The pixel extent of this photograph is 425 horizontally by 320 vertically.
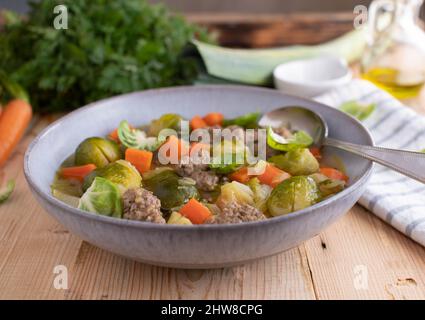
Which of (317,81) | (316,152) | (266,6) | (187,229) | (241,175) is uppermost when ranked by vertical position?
(187,229)

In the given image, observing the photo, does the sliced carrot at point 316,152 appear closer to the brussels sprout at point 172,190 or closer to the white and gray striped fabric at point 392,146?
the white and gray striped fabric at point 392,146

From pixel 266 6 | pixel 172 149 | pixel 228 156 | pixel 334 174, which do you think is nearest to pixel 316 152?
pixel 334 174

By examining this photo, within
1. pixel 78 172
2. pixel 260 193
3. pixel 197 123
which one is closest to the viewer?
pixel 260 193

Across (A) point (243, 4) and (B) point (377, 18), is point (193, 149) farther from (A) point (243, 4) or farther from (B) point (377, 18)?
(A) point (243, 4)

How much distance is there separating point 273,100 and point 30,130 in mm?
1878

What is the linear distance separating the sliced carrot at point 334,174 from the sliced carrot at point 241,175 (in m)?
0.40

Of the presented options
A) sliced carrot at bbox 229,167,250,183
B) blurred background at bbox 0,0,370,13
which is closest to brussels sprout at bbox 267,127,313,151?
sliced carrot at bbox 229,167,250,183

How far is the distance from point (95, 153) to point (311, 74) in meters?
2.32

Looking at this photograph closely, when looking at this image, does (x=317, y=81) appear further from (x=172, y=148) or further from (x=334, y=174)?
(x=172, y=148)

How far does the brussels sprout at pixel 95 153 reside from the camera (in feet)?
10.3

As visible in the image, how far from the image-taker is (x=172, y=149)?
3.17 meters

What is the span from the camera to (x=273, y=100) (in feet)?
12.1

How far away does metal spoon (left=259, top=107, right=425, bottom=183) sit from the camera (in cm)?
282

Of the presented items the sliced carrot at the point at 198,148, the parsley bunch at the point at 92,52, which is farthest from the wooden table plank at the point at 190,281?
the parsley bunch at the point at 92,52
